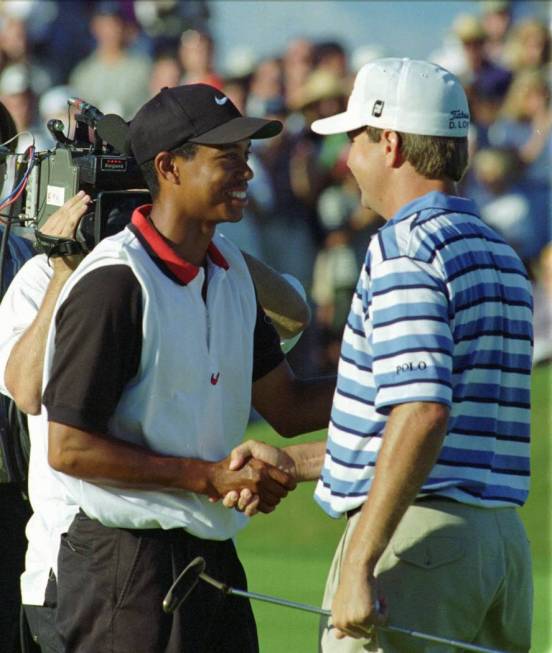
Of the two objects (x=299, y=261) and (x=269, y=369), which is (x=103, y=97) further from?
(x=269, y=369)

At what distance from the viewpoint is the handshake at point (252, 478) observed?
139 inches

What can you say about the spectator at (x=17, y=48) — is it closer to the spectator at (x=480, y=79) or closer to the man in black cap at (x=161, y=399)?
the spectator at (x=480, y=79)

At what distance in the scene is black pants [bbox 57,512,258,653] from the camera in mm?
3574

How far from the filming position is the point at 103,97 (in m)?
10.4

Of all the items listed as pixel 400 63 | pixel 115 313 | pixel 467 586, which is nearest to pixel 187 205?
pixel 115 313

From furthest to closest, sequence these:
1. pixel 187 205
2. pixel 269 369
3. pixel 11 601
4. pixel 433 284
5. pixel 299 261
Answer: pixel 299 261 → pixel 11 601 → pixel 269 369 → pixel 187 205 → pixel 433 284

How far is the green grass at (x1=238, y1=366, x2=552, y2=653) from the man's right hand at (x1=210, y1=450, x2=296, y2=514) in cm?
288

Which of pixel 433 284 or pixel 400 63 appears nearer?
pixel 433 284

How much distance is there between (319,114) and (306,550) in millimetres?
3050

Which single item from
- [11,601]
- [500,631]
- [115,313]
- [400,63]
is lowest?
[11,601]

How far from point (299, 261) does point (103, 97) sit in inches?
70.8

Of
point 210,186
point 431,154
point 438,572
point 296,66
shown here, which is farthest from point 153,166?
point 296,66

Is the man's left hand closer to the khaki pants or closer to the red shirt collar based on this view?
the khaki pants

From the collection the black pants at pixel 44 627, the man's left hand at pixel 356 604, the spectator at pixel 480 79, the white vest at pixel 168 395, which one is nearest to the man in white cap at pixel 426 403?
the man's left hand at pixel 356 604
